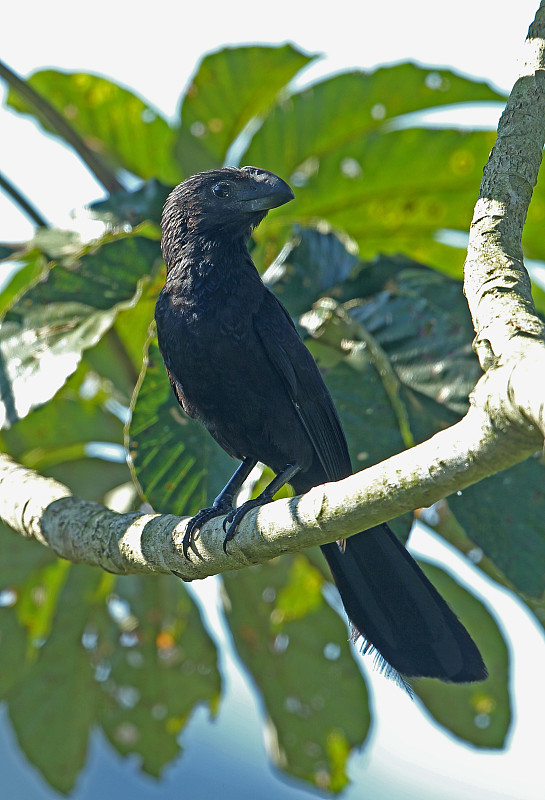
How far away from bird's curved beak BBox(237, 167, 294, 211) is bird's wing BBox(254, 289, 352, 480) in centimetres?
41

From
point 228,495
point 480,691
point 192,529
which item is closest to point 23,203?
point 228,495

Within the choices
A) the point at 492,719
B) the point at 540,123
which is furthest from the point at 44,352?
the point at 492,719

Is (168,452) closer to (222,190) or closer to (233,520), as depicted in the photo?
(233,520)

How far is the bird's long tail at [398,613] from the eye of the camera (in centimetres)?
242

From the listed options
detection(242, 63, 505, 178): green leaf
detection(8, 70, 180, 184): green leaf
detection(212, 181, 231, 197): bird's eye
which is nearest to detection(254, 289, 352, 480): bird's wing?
detection(212, 181, 231, 197): bird's eye

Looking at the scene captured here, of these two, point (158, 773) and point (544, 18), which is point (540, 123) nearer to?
point (544, 18)

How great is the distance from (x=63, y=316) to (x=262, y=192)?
2.93 feet

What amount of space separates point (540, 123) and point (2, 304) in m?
3.20

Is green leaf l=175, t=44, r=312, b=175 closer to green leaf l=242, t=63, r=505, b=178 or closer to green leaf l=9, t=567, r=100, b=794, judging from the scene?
green leaf l=242, t=63, r=505, b=178

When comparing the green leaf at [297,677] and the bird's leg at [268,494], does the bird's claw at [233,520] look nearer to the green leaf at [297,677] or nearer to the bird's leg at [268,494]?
the bird's leg at [268,494]

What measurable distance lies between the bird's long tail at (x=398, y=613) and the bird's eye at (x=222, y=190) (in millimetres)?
1311

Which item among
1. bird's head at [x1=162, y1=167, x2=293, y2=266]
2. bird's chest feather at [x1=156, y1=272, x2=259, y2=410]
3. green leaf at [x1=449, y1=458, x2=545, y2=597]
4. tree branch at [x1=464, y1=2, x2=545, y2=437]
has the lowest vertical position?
green leaf at [x1=449, y1=458, x2=545, y2=597]

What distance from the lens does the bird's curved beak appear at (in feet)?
9.59

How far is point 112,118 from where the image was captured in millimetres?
4812
